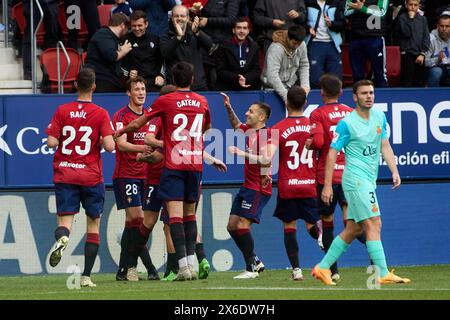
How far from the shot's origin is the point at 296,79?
18.1 metres

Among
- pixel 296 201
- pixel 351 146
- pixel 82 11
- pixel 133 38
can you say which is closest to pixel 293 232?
pixel 296 201

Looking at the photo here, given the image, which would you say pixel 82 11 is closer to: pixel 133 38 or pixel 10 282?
pixel 133 38

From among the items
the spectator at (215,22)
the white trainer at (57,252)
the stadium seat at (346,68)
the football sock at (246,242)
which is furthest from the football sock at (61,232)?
the stadium seat at (346,68)

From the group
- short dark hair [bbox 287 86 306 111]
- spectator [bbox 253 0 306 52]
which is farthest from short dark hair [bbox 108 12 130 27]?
short dark hair [bbox 287 86 306 111]

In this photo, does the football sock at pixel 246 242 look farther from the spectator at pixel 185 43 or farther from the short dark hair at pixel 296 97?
the spectator at pixel 185 43

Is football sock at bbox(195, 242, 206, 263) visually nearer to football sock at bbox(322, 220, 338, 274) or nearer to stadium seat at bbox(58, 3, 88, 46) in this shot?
football sock at bbox(322, 220, 338, 274)

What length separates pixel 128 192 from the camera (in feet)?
50.1

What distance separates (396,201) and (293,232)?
3581mm

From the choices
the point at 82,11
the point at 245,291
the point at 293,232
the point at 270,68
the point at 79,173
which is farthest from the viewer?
the point at 82,11

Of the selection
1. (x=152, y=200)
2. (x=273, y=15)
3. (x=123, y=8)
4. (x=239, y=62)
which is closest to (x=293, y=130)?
(x=152, y=200)

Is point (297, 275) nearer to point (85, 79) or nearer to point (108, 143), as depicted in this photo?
point (108, 143)

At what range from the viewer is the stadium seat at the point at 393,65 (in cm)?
2028

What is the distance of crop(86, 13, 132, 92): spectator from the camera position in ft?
59.0

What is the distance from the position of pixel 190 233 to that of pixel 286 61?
4.49 meters
